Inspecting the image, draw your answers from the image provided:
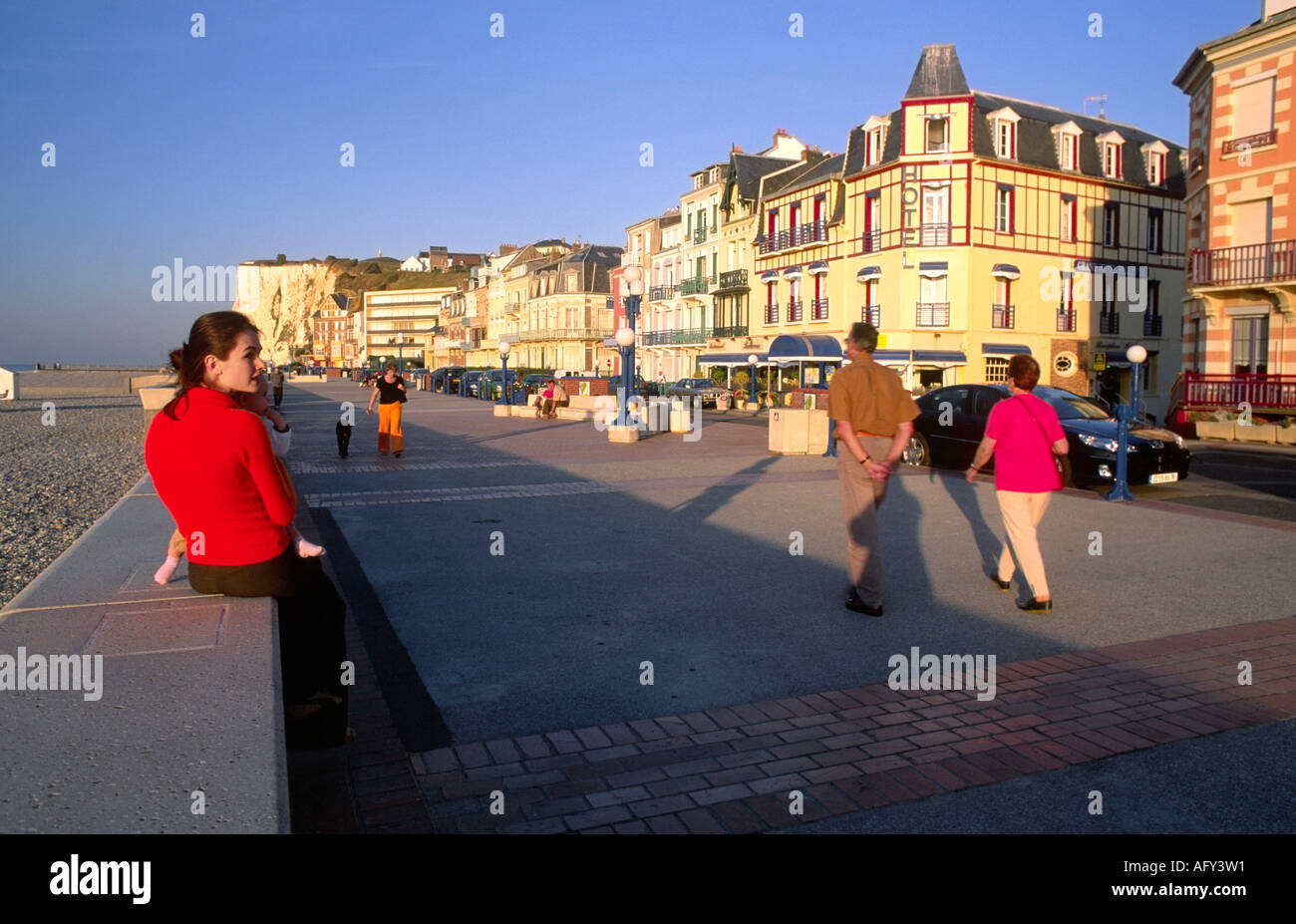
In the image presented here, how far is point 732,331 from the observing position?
2076 inches

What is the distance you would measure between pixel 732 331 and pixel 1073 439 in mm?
40229

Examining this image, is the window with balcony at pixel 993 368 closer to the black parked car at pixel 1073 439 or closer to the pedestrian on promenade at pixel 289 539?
the black parked car at pixel 1073 439

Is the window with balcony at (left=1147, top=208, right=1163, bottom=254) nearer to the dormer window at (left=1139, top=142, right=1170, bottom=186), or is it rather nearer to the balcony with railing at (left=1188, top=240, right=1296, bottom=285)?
the dormer window at (left=1139, top=142, right=1170, bottom=186)

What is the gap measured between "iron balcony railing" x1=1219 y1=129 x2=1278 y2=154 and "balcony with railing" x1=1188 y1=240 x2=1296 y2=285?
8.24 feet

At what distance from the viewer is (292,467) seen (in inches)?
623

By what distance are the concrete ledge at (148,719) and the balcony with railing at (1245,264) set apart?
88.5 ft

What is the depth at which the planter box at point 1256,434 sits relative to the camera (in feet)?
74.8

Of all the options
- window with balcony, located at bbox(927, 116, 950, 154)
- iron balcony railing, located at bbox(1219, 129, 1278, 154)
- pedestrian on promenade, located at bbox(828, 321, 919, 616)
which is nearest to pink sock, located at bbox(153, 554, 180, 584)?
pedestrian on promenade, located at bbox(828, 321, 919, 616)

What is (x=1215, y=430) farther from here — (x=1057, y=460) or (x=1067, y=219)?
(x=1057, y=460)

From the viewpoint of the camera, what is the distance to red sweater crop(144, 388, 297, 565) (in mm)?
3545

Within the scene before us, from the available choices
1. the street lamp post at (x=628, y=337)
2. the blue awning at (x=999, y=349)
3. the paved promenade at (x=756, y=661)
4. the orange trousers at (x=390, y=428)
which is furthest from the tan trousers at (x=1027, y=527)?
the blue awning at (x=999, y=349)

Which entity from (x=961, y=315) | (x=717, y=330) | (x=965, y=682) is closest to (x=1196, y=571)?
(x=965, y=682)

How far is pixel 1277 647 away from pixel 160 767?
18.5 feet
